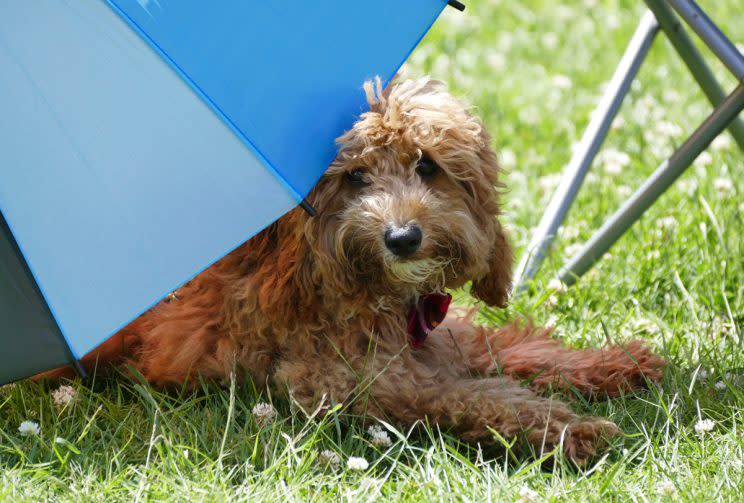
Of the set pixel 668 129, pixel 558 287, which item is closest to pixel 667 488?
pixel 558 287

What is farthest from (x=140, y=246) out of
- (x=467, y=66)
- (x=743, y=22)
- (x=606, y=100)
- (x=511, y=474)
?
(x=743, y=22)

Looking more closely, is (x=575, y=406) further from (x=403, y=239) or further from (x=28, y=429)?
(x=28, y=429)

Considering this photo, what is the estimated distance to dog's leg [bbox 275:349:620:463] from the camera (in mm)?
2742

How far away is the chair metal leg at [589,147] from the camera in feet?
12.4

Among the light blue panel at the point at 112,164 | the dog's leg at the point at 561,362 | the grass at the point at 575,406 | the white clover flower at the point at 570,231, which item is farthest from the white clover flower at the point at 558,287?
the light blue panel at the point at 112,164

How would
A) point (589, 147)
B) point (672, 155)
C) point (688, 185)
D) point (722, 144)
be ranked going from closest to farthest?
point (672, 155) < point (589, 147) < point (688, 185) < point (722, 144)

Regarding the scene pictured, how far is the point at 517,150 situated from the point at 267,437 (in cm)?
293

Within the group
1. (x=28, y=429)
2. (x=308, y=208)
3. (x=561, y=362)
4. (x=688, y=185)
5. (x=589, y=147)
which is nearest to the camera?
(x=308, y=208)

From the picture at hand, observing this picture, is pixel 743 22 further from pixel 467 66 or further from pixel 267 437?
pixel 267 437

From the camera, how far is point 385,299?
2855 millimetres

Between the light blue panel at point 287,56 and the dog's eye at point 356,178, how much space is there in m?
0.14

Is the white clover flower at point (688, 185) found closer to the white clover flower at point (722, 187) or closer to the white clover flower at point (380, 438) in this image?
the white clover flower at point (722, 187)

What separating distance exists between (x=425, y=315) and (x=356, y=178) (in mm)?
505

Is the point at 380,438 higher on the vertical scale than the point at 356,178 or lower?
lower
